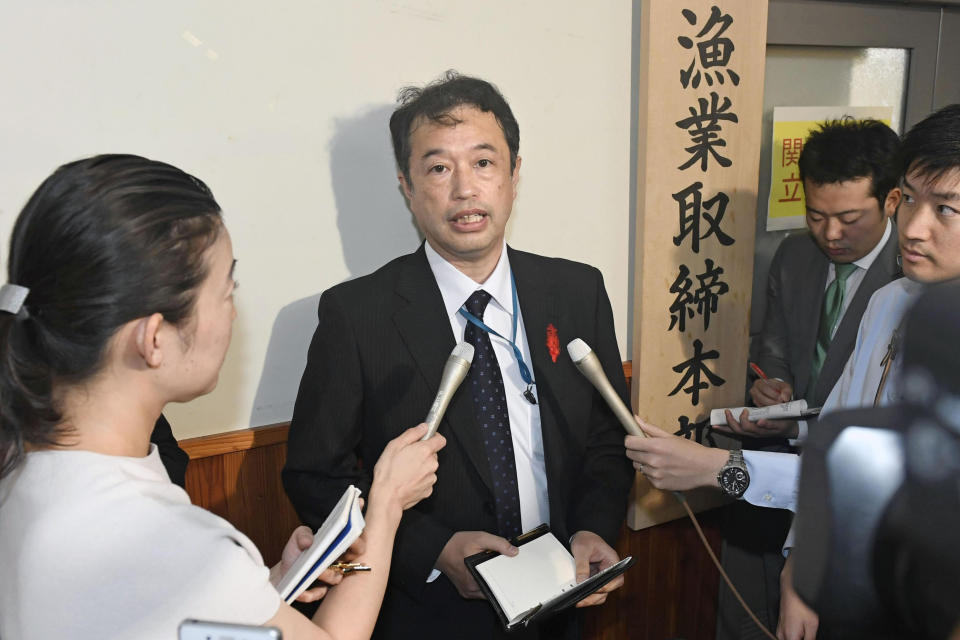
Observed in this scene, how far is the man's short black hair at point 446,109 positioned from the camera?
1397 millimetres

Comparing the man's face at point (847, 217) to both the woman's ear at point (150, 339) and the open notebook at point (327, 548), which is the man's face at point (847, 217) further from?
the woman's ear at point (150, 339)

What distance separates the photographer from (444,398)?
1143 mm

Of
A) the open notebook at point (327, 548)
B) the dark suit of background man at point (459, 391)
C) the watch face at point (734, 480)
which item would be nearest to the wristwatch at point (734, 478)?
the watch face at point (734, 480)

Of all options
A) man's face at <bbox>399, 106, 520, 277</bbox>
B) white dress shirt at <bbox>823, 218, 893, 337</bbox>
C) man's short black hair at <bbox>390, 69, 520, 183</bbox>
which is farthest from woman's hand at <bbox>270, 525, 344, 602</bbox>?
white dress shirt at <bbox>823, 218, 893, 337</bbox>

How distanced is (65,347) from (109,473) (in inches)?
6.0

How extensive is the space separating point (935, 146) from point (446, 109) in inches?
37.8

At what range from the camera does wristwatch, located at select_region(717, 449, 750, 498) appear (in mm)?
1512

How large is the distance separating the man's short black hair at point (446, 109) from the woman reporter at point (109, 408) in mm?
648

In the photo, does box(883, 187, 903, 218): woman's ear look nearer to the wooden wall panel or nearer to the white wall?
the white wall

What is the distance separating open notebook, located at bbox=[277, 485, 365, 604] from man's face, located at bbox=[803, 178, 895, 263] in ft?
5.30

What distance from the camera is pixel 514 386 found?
4.78ft

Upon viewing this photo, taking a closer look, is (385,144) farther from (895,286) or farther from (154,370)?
(895,286)

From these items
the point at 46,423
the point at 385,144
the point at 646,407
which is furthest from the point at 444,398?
the point at 646,407

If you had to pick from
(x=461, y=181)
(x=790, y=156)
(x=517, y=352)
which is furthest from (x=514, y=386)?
(x=790, y=156)
